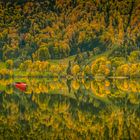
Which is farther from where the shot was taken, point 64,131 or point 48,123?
point 48,123

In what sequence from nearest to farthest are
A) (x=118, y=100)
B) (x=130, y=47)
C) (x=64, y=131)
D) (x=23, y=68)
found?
(x=64, y=131) → (x=118, y=100) → (x=23, y=68) → (x=130, y=47)

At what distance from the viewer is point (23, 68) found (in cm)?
18562

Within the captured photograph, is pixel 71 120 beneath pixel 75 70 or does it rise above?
above

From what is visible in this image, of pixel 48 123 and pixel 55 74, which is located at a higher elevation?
pixel 48 123

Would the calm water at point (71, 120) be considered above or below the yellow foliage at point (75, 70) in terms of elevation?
above

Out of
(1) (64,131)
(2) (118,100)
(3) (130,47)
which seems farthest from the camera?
(3) (130,47)

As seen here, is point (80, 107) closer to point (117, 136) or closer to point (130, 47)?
point (117, 136)

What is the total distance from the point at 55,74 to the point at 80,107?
130606 mm

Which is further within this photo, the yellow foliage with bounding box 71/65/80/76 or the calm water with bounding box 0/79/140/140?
the yellow foliage with bounding box 71/65/80/76

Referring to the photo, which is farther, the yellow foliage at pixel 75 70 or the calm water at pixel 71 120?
the yellow foliage at pixel 75 70

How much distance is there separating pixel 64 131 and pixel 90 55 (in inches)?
6598

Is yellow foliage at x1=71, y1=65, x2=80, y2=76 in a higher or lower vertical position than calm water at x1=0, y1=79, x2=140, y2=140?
lower


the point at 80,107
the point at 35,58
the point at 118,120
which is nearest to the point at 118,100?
the point at 80,107

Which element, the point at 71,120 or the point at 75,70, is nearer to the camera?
the point at 71,120
